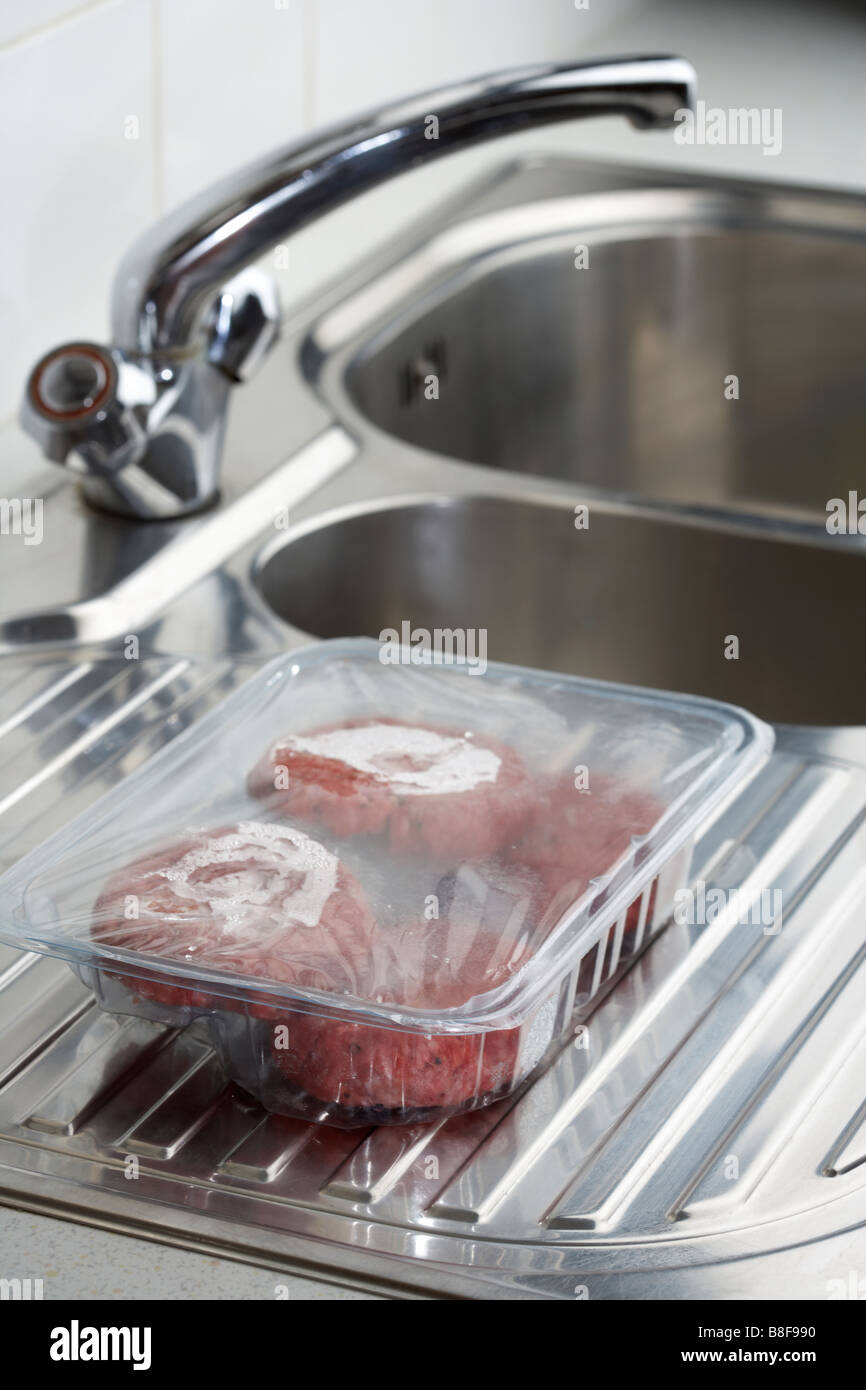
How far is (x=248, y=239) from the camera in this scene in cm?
80

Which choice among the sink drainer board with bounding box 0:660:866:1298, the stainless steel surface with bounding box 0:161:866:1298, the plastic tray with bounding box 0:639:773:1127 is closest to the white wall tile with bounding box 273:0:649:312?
the stainless steel surface with bounding box 0:161:866:1298

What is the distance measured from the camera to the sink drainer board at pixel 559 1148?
0.48 meters

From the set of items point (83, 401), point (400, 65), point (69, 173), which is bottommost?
point (83, 401)

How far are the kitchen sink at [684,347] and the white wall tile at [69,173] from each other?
0.35 meters

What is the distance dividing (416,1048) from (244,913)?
2.6 inches

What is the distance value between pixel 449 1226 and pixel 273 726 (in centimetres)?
22

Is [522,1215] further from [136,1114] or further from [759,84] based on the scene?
[759,84]

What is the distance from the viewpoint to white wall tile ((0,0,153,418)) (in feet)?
2.85

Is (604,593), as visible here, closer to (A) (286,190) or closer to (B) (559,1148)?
(A) (286,190)

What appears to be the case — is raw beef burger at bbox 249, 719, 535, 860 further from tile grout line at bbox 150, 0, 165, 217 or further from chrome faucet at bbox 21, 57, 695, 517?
tile grout line at bbox 150, 0, 165, 217

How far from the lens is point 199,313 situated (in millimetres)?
818

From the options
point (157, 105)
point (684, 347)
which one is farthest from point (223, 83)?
point (684, 347)

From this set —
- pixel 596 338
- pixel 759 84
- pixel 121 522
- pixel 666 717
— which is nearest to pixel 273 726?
pixel 666 717

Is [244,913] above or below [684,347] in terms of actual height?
below
